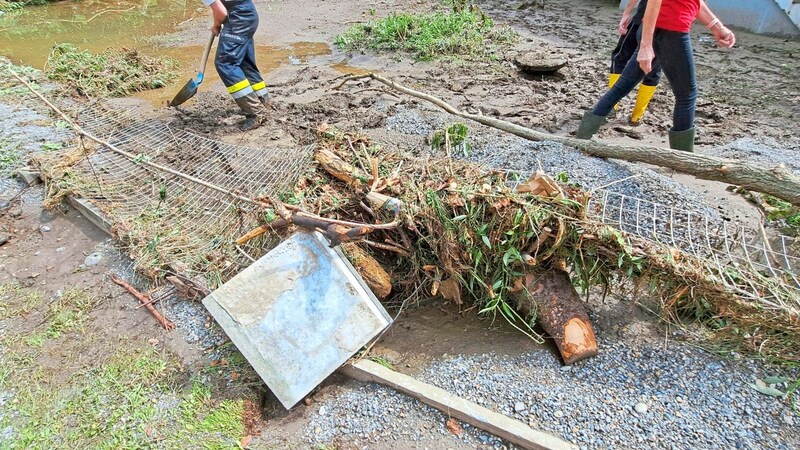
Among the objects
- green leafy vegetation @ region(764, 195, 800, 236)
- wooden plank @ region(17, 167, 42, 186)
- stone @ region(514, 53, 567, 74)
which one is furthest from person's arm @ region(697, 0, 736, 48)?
wooden plank @ region(17, 167, 42, 186)

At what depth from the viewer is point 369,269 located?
2.60 metres

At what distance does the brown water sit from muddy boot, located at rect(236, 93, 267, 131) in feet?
4.77

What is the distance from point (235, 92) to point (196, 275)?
2.57m

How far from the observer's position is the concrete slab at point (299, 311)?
7.43 feet

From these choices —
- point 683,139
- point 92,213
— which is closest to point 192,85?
point 92,213

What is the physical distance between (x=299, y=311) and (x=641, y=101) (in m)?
3.73

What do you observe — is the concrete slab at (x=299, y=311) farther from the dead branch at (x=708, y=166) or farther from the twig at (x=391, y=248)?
the dead branch at (x=708, y=166)

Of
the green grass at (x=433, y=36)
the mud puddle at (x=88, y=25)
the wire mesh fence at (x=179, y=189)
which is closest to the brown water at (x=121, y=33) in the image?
the mud puddle at (x=88, y=25)

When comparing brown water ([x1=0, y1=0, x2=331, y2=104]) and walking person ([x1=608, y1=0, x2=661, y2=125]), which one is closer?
walking person ([x1=608, y1=0, x2=661, y2=125])

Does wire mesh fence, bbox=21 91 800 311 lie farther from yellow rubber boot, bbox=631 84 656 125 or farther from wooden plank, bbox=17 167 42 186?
yellow rubber boot, bbox=631 84 656 125

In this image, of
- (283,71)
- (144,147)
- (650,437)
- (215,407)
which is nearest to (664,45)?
(650,437)

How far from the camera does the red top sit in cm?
314

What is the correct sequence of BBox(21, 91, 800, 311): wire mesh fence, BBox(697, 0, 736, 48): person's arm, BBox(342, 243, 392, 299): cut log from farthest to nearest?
BBox(697, 0, 736, 48): person's arm
BBox(342, 243, 392, 299): cut log
BBox(21, 91, 800, 311): wire mesh fence

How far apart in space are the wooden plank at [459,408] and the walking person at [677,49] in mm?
2543
